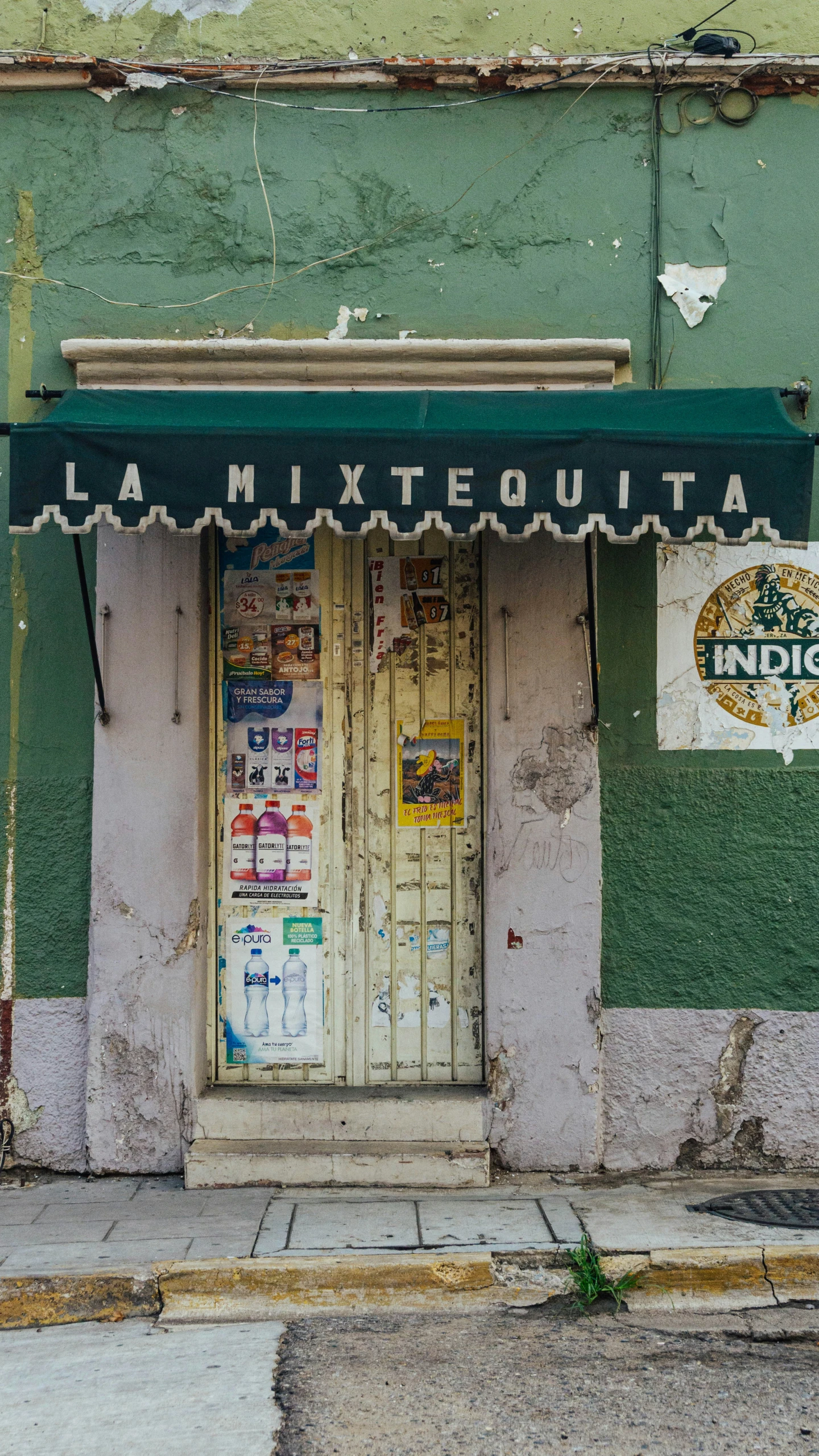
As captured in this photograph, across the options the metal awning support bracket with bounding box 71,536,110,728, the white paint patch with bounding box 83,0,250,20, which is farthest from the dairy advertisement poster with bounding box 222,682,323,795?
the white paint patch with bounding box 83,0,250,20

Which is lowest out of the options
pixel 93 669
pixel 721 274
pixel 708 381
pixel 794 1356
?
pixel 794 1356

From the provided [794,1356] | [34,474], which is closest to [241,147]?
[34,474]

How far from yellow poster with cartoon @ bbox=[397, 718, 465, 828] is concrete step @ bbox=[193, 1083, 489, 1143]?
1416mm

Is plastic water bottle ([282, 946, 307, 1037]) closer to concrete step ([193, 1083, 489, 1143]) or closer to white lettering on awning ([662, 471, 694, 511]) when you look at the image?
concrete step ([193, 1083, 489, 1143])

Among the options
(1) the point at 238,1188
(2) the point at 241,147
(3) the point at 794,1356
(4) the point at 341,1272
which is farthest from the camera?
(2) the point at 241,147

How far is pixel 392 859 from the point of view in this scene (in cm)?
562

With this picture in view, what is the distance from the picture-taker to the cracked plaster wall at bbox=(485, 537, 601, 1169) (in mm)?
5281

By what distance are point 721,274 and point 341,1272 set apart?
16.8ft

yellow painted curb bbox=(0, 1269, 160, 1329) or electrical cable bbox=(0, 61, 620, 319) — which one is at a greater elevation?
electrical cable bbox=(0, 61, 620, 319)

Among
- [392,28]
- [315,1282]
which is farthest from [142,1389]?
[392,28]

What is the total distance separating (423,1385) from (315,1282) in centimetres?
78

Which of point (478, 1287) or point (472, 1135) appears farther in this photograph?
point (472, 1135)

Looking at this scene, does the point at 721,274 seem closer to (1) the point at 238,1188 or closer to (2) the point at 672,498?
(2) the point at 672,498

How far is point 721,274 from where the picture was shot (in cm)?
548
